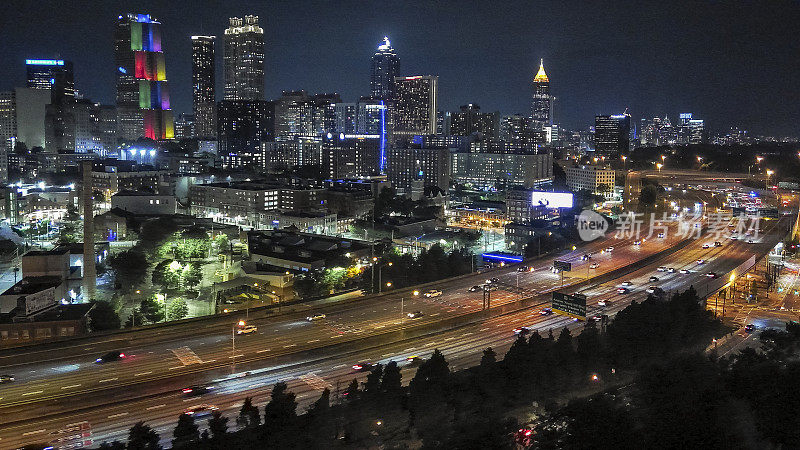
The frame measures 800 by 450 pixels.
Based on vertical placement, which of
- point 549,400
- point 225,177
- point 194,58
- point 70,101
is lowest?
point 549,400

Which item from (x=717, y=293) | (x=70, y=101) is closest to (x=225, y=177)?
(x=70, y=101)

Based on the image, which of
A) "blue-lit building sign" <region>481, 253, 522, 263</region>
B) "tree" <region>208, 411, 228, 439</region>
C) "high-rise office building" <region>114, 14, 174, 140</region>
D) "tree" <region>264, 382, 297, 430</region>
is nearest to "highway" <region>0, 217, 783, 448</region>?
"tree" <region>208, 411, 228, 439</region>

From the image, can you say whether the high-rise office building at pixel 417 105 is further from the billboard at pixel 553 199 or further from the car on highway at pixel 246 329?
the car on highway at pixel 246 329

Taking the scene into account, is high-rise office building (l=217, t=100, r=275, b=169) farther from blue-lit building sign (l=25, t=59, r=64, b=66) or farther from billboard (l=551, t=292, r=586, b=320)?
billboard (l=551, t=292, r=586, b=320)

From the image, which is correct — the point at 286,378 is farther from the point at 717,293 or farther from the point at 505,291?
the point at 717,293

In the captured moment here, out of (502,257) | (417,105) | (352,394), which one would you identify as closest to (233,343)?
(352,394)

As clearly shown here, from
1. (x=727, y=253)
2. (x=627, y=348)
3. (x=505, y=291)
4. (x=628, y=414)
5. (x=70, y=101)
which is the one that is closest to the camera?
(x=628, y=414)

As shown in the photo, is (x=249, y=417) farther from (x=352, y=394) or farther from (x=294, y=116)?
(x=294, y=116)
